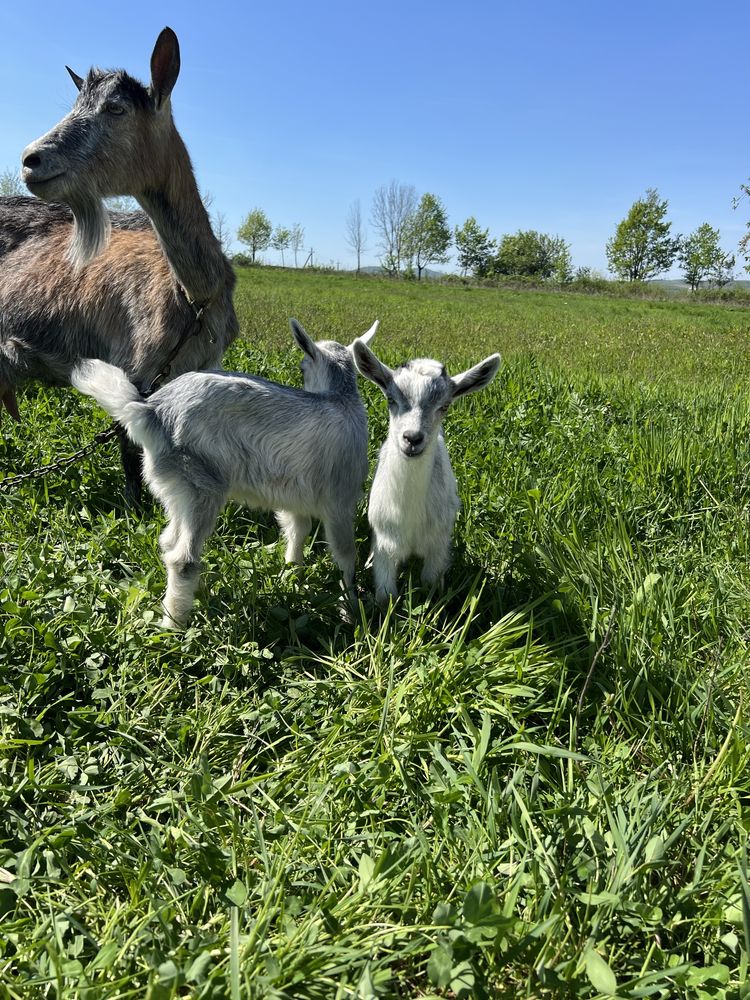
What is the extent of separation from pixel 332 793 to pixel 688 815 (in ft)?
3.76

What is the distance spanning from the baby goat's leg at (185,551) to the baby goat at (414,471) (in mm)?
831

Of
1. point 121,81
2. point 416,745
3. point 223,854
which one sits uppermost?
point 121,81

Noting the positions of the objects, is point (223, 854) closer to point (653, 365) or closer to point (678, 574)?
point (678, 574)

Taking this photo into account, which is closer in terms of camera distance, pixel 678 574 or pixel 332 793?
pixel 332 793

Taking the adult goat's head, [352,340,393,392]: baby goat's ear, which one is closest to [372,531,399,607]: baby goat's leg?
[352,340,393,392]: baby goat's ear

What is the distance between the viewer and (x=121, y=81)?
3.28m

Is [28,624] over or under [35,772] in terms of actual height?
over

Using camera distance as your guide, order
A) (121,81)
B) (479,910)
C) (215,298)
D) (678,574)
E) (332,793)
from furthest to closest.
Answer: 1. (215,298)
2. (678,574)
3. (121,81)
4. (332,793)
5. (479,910)

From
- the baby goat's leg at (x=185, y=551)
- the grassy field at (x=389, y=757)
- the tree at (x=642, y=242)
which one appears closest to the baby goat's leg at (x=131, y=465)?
the grassy field at (x=389, y=757)

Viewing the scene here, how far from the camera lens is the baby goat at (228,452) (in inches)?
118

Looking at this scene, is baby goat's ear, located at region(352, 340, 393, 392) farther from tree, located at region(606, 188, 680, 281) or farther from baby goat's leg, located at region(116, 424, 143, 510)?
tree, located at region(606, 188, 680, 281)

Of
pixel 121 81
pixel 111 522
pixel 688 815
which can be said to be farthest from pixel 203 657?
pixel 121 81

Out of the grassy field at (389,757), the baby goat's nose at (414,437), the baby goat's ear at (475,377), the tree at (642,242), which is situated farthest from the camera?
the tree at (642,242)

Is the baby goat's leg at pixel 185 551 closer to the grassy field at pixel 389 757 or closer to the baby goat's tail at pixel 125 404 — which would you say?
the grassy field at pixel 389 757
